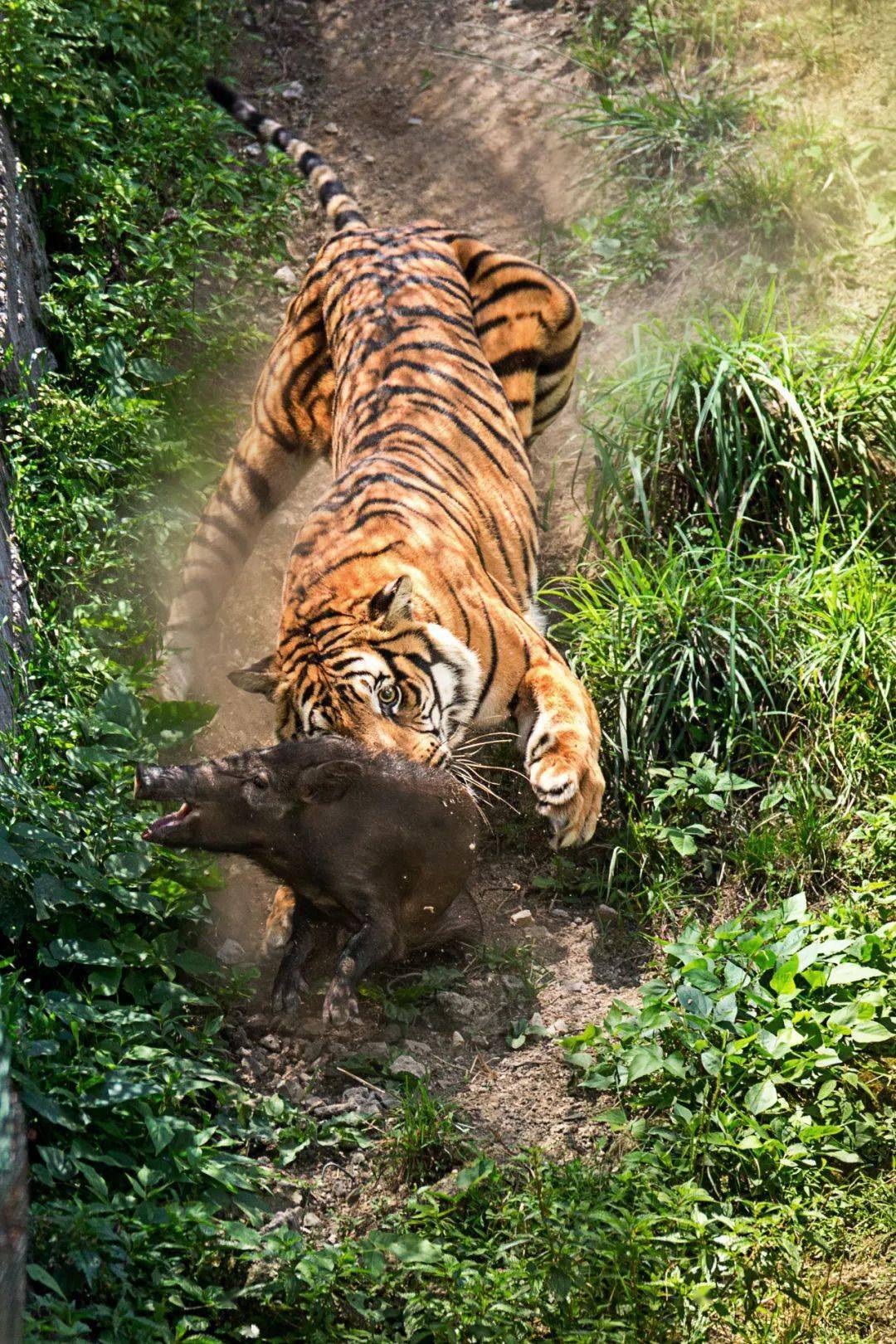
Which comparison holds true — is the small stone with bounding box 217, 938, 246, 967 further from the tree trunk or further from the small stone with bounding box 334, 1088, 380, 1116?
the tree trunk

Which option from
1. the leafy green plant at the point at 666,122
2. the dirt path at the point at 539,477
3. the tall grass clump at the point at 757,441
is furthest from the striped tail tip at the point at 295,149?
the tall grass clump at the point at 757,441

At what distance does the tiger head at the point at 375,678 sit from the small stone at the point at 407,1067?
0.84 m

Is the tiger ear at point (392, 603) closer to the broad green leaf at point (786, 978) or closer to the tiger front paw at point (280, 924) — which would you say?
the tiger front paw at point (280, 924)

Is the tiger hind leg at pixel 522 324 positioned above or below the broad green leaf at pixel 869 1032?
above

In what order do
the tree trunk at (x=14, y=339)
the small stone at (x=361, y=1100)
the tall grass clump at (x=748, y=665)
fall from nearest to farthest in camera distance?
the small stone at (x=361, y=1100), the tree trunk at (x=14, y=339), the tall grass clump at (x=748, y=665)

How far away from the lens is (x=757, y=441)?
5215 millimetres

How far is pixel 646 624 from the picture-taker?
474cm

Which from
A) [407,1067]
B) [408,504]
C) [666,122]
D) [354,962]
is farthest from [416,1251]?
[666,122]

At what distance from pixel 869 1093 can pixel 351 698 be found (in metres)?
1.75

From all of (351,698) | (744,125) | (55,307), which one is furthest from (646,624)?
(744,125)

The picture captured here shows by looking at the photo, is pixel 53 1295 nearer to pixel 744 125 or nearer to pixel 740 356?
pixel 740 356

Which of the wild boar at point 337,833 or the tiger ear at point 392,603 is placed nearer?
the wild boar at point 337,833

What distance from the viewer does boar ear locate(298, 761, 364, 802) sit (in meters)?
3.73

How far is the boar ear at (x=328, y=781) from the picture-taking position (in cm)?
373
